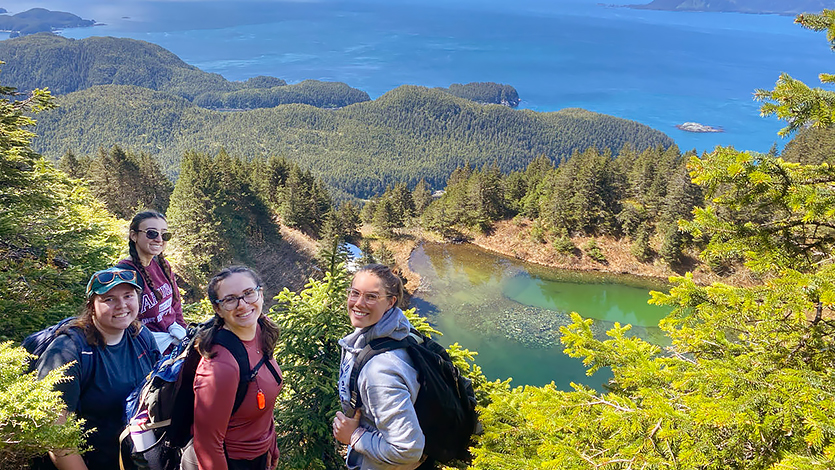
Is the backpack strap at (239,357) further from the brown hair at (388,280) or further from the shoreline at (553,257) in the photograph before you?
the shoreline at (553,257)

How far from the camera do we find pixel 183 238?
21531mm

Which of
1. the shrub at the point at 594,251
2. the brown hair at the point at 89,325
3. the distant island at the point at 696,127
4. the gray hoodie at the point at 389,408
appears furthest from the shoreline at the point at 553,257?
the distant island at the point at 696,127

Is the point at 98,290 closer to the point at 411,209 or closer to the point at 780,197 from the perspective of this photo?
the point at 780,197

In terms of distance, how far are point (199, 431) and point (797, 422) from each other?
3.55m

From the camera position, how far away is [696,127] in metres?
140

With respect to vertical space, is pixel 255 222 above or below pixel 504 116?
below

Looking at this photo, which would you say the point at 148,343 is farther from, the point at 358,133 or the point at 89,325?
the point at 358,133

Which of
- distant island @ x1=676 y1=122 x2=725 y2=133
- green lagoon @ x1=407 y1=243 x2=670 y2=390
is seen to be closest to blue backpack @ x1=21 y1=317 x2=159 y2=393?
green lagoon @ x1=407 y1=243 x2=670 y2=390

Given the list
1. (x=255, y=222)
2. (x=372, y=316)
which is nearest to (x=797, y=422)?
(x=372, y=316)

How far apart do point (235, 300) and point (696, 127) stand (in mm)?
171630

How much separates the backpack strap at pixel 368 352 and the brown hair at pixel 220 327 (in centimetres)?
70

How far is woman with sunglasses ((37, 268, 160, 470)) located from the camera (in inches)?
113

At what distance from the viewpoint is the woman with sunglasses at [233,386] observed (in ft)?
8.52

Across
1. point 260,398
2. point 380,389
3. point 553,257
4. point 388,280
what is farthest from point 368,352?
point 553,257
